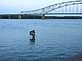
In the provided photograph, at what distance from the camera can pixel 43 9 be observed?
452ft

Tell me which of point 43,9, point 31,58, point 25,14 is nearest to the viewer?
point 31,58

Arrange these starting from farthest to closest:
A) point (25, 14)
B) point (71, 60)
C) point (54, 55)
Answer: point (25, 14) → point (54, 55) → point (71, 60)

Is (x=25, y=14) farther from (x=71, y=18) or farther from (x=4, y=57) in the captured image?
(x=4, y=57)

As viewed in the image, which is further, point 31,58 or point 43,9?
point 43,9

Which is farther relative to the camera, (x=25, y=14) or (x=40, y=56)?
(x=25, y=14)

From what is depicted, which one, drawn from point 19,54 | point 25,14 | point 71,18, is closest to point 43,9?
point 25,14

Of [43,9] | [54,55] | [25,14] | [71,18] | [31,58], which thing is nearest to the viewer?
[31,58]

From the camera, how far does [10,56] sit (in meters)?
22.5

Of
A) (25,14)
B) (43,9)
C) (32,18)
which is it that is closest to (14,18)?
(32,18)

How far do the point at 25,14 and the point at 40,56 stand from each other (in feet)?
448

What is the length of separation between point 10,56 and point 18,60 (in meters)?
1.95

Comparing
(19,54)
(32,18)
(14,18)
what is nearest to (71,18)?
(32,18)

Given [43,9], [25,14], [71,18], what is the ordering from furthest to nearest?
[71,18] → [25,14] → [43,9]

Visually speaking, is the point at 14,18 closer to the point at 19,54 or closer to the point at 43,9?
the point at 43,9
